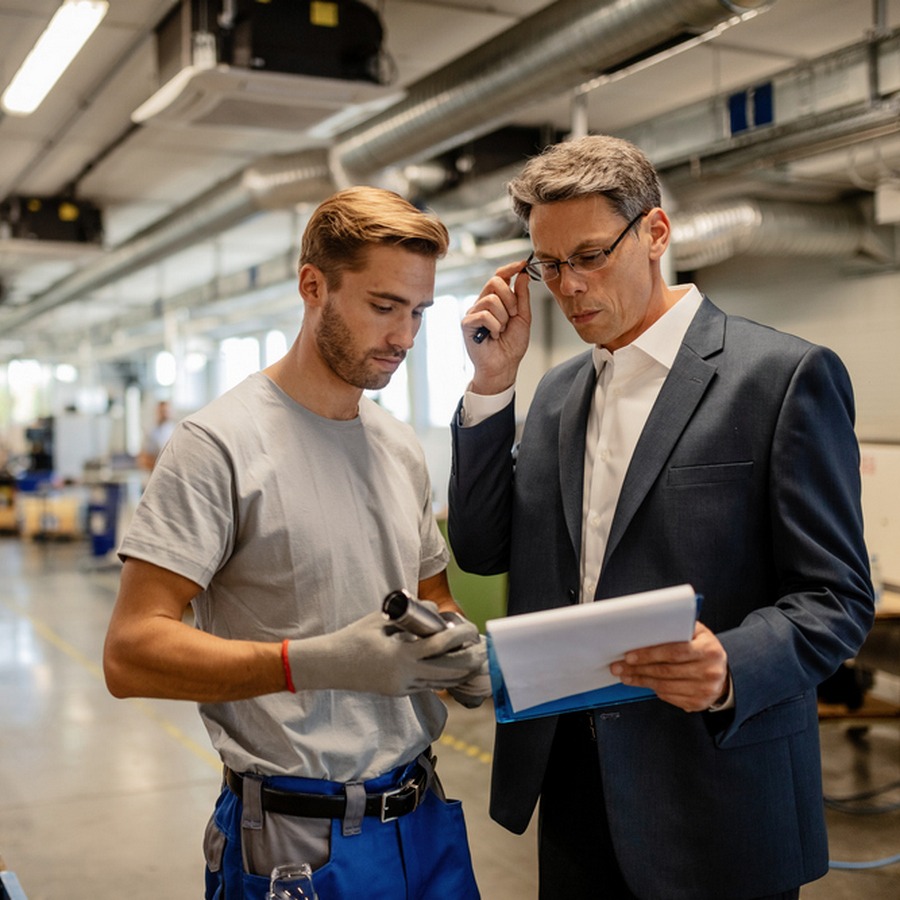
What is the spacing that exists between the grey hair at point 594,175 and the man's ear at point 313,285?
1.12 ft

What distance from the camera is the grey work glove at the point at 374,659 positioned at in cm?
132

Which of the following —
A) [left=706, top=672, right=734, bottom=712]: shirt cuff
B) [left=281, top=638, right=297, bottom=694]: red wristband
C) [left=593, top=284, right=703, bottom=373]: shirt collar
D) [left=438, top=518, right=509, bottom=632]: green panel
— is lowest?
[left=438, top=518, right=509, bottom=632]: green panel

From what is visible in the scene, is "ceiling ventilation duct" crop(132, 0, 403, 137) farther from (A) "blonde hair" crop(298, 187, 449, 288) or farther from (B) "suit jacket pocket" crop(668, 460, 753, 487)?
(B) "suit jacket pocket" crop(668, 460, 753, 487)

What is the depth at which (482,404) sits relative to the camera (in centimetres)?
175

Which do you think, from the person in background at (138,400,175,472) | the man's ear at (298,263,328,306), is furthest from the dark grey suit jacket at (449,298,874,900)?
the person in background at (138,400,175,472)

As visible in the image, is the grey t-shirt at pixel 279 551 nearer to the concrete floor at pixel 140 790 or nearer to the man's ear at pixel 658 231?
the man's ear at pixel 658 231

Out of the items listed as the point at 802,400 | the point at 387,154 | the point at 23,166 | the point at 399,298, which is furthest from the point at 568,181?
the point at 23,166

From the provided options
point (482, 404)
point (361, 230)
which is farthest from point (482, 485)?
point (361, 230)

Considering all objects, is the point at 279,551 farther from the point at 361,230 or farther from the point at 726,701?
the point at 726,701

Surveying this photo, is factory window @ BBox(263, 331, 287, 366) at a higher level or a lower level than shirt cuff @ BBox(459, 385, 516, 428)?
higher

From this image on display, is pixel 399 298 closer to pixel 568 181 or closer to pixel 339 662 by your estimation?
pixel 568 181

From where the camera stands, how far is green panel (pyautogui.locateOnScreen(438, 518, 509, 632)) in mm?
5703

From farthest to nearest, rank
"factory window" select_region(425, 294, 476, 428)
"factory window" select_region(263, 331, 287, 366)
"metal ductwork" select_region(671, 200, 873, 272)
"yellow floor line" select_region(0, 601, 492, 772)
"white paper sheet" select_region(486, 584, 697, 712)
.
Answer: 1. "factory window" select_region(263, 331, 287, 366)
2. "factory window" select_region(425, 294, 476, 428)
3. "metal ductwork" select_region(671, 200, 873, 272)
4. "yellow floor line" select_region(0, 601, 492, 772)
5. "white paper sheet" select_region(486, 584, 697, 712)

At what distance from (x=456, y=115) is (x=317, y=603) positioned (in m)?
3.69
